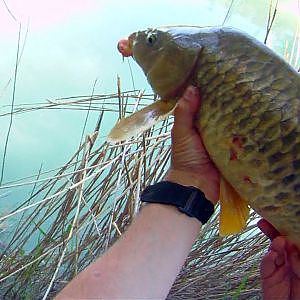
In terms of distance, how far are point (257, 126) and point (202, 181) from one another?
0.16m

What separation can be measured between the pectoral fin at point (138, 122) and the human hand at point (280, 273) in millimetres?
250

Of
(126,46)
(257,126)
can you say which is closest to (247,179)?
(257,126)

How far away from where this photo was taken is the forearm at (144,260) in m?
0.81

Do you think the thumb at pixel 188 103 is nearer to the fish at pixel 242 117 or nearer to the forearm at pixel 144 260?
the fish at pixel 242 117

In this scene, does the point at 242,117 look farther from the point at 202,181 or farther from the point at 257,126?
the point at 202,181

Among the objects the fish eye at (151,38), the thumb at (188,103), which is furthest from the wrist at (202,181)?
the fish eye at (151,38)

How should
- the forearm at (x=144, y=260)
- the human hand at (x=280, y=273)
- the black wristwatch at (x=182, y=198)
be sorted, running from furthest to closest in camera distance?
the human hand at (x=280, y=273), the black wristwatch at (x=182, y=198), the forearm at (x=144, y=260)

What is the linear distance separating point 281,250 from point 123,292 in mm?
326

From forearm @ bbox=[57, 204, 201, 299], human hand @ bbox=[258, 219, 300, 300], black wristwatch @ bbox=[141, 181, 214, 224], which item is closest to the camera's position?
Answer: forearm @ bbox=[57, 204, 201, 299]

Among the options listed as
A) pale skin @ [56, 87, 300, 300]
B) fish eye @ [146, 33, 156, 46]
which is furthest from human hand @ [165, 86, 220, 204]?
fish eye @ [146, 33, 156, 46]

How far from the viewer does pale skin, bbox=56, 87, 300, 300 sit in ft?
2.68

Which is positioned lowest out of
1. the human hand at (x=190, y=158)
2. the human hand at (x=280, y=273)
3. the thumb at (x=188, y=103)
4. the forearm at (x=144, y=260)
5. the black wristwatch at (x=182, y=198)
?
the human hand at (x=280, y=273)

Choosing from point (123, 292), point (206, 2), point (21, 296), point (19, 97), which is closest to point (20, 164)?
point (19, 97)

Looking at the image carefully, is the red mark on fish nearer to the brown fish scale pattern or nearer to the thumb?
the brown fish scale pattern
